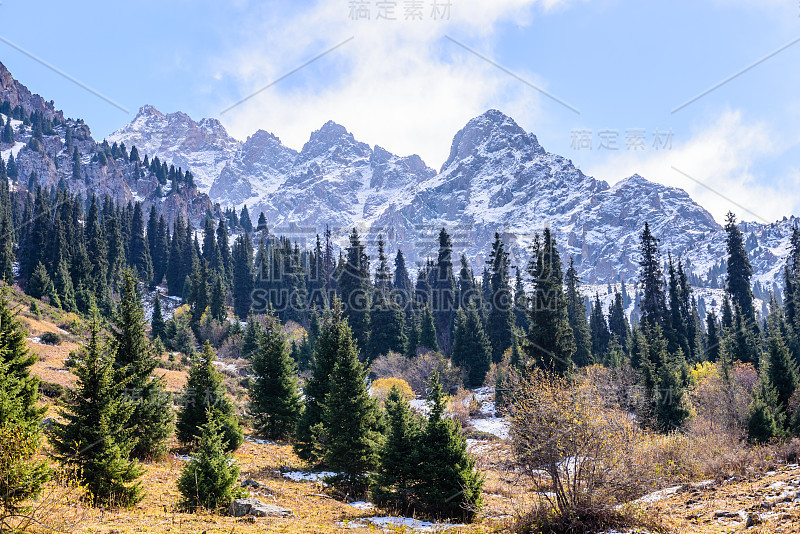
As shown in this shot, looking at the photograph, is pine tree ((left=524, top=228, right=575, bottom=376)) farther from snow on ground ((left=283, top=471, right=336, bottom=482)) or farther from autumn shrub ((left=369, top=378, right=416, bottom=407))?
snow on ground ((left=283, top=471, right=336, bottom=482))

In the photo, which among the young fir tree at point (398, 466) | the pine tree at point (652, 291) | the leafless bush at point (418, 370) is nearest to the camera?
the young fir tree at point (398, 466)

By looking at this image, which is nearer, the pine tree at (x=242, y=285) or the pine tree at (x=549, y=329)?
the pine tree at (x=549, y=329)

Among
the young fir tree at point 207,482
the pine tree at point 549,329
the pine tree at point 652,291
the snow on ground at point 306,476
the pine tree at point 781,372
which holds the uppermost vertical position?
the pine tree at point 652,291

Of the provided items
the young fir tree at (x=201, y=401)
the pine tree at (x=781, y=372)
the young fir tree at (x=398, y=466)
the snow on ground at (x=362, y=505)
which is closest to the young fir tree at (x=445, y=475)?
the young fir tree at (x=398, y=466)

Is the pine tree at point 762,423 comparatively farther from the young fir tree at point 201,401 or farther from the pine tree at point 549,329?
the young fir tree at point 201,401

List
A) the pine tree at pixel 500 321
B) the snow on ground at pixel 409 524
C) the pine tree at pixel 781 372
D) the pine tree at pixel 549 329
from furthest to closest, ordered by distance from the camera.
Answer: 1. the pine tree at pixel 500 321
2. the pine tree at pixel 549 329
3. the pine tree at pixel 781 372
4. the snow on ground at pixel 409 524

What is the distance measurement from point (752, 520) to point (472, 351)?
156 ft

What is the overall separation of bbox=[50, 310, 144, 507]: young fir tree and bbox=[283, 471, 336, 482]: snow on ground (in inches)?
365

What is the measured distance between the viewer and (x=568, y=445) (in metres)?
15.2

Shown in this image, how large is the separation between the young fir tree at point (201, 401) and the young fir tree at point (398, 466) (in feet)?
30.7

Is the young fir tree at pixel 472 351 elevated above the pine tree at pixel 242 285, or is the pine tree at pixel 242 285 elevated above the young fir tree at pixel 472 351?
the pine tree at pixel 242 285

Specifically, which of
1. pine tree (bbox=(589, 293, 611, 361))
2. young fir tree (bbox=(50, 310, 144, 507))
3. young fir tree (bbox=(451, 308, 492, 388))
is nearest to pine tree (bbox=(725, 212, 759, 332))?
pine tree (bbox=(589, 293, 611, 361))

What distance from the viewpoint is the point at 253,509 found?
15.6 meters

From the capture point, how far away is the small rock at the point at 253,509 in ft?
50.9
